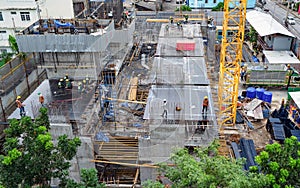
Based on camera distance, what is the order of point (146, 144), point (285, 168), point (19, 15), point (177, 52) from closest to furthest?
point (285, 168), point (146, 144), point (177, 52), point (19, 15)

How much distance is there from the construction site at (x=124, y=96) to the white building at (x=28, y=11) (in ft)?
19.3

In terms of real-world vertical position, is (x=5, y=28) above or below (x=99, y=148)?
above

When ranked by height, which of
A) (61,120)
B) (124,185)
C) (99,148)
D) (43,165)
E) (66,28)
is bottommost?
(124,185)

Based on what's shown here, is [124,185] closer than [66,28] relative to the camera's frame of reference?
Yes

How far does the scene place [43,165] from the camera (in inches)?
474

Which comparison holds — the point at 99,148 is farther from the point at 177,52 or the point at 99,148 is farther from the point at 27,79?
the point at 177,52

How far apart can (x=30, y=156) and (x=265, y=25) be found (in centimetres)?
3495

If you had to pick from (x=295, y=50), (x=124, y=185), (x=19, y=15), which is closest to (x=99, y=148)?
(x=124, y=185)

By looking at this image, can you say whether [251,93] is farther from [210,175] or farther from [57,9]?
[57,9]

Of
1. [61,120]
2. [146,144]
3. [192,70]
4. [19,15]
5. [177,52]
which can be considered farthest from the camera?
[19,15]

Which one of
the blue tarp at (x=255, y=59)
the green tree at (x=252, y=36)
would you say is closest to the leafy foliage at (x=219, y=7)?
the green tree at (x=252, y=36)

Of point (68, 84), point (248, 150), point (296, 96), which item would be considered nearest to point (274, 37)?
point (296, 96)

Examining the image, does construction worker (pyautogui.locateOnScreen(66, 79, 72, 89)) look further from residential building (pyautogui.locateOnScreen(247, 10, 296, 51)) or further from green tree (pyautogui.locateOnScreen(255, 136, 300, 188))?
residential building (pyautogui.locateOnScreen(247, 10, 296, 51))

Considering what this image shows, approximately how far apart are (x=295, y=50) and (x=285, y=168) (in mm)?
29374
